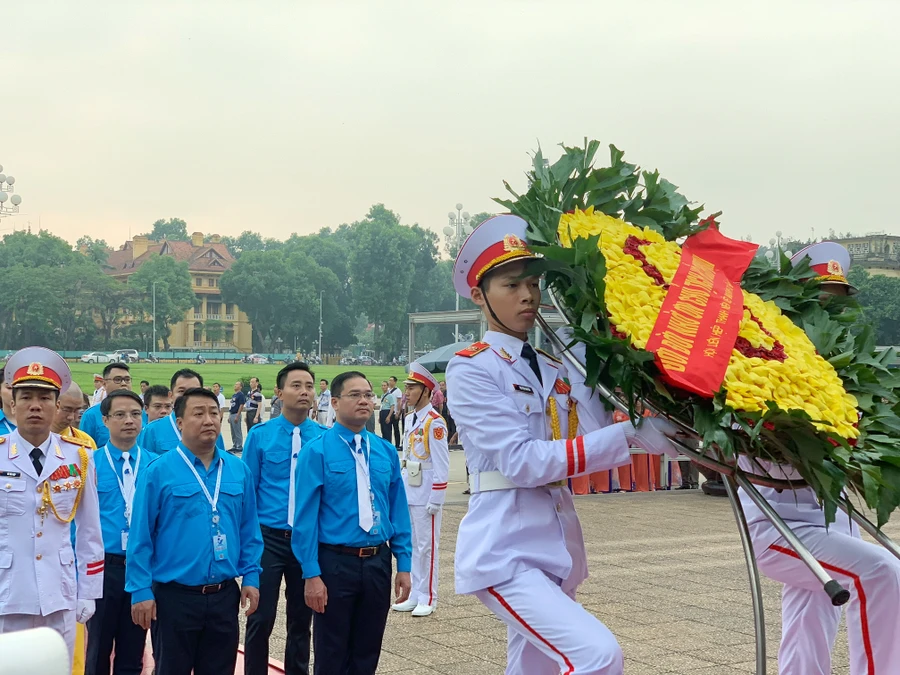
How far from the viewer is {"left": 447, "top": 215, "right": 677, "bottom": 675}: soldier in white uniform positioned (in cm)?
353

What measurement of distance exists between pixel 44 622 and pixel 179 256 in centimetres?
12027

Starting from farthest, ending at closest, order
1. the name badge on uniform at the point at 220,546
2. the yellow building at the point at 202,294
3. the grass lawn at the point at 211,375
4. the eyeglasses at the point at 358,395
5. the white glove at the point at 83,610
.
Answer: the yellow building at the point at 202,294
the grass lawn at the point at 211,375
the eyeglasses at the point at 358,395
the white glove at the point at 83,610
the name badge on uniform at the point at 220,546

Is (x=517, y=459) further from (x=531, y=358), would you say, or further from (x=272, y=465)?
(x=272, y=465)

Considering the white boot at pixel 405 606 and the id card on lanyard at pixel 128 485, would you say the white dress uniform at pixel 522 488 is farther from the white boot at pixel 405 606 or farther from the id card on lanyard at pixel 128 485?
the white boot at pixel 405 606

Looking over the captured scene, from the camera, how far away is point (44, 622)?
499 cm

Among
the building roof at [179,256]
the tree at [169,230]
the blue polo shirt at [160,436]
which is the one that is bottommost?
the blue polo shirt at [160,436]

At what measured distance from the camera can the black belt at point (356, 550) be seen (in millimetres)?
5594

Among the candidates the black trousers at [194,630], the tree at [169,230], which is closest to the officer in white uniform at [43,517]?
the black trousers at [194,630]

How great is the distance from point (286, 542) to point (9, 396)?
1.85m

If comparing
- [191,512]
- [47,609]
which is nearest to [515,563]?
[191,512]

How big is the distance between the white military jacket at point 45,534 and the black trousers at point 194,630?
1.44 feet

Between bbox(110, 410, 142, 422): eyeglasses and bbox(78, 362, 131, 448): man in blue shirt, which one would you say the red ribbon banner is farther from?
bbox(78, 362, 131, 448): man in blue shirt

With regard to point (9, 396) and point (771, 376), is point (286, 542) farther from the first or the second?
point (771, 376)

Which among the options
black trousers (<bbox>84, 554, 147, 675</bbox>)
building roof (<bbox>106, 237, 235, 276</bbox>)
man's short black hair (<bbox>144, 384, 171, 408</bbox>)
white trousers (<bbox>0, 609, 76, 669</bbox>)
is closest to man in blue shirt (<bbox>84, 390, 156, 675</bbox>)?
black trousers (<bbox>84, 554, 147, 675</bbox>)
